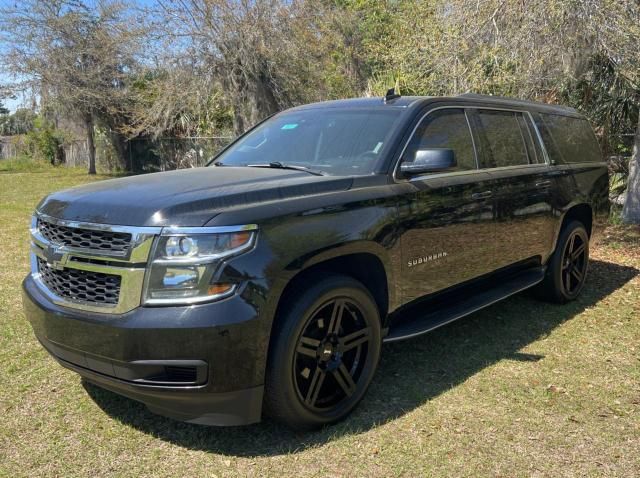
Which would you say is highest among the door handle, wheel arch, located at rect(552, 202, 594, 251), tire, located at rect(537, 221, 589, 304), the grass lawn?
the door handle

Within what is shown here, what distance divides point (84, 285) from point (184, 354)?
68 centimetres

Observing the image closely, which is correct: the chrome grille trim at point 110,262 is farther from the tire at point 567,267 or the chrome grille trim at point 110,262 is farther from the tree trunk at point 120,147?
the tree trunk at point 120,147

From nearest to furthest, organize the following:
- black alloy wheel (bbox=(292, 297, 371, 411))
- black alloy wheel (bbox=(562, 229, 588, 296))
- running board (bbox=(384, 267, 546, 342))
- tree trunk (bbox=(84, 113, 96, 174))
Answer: black alloy wheel (bbox=(292, 297, 371, 411))
running board (bbox=(384, 267, 546, 342))
black alloy wheel (bbox=(562, 229, 588, 296))
tree trunk (bbox=(84, 113, 96, 174))

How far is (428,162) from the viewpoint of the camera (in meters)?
3.73

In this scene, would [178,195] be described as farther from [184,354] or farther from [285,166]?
[285,166]

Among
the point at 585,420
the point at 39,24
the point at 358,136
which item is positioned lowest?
the point at 585,420

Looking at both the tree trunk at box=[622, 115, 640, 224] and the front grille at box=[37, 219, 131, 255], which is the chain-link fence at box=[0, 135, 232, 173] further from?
the front grille at box=[37, 219, 131, 255]

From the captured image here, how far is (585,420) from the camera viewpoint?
141 inches

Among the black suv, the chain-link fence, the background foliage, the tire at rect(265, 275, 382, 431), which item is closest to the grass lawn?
the tire at rect(265, 275, 382, 431)

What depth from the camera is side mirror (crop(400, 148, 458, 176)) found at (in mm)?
3725

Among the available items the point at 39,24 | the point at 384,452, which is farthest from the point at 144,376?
the point at 39,24

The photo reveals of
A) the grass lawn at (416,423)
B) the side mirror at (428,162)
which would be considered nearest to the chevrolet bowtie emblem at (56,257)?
the grass lawn at (416,423)

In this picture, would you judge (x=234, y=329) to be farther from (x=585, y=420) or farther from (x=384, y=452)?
(x=585, y=420)

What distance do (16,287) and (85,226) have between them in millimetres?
3887
